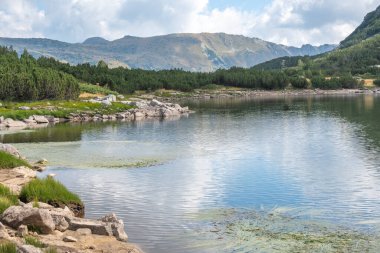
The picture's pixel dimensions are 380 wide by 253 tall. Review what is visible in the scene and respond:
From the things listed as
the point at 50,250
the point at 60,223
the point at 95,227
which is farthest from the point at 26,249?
the point at 95,227

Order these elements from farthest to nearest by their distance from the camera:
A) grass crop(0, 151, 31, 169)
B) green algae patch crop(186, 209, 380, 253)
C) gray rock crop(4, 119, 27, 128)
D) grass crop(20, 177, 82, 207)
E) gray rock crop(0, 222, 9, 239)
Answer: gray rock crop(4, 119, 27, 128), grass crop(0, 151, 31, 169), grass crop(20, 177, 82, 207), green algae patch crop(186, 209, 380, 253), gray rock crop(0, 222, 9, 239)

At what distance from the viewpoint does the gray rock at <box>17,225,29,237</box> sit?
21922 millimetres

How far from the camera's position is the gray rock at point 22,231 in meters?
21.9

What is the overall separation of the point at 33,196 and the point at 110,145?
38.3 meters

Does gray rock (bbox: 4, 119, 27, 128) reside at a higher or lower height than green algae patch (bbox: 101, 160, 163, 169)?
higher

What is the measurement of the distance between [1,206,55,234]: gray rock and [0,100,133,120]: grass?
7980 centimetres

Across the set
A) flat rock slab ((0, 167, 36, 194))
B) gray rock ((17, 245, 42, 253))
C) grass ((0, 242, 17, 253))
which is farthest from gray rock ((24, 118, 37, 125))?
gray rock ((17, 245, 42, 253))

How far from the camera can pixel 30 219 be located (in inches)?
907

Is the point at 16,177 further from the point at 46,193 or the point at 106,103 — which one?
the point at 106,103

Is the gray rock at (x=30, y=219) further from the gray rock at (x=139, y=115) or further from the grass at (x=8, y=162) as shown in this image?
the gray rock at (x=139, y=115)

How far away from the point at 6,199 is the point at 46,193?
4.25 m

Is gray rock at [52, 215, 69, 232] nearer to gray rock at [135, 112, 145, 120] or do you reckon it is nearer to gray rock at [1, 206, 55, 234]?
gray rock at [1, 206, 55, 234]

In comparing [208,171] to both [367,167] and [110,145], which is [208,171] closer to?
[367,167]

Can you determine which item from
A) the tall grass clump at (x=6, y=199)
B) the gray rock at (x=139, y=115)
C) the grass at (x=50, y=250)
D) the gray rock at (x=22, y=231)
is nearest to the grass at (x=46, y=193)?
the tall grass clump at (x=6, y=199)
